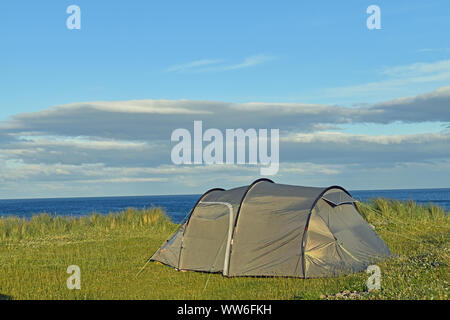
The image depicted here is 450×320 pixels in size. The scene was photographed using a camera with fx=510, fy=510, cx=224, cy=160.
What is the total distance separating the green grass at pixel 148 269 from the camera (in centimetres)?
1091

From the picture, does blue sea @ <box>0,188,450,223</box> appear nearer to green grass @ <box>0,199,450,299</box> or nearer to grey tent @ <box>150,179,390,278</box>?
green grass @ <box>0,199,450,299</box>

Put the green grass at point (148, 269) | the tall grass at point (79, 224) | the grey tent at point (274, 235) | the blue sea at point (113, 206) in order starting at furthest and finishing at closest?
the blue sea at point (113, 206)
the tall grass at point (79, 224)
the grey tent at point (274, 235)
the green grass at point (148, 269)

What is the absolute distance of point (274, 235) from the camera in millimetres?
13352

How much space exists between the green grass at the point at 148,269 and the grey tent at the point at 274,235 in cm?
48

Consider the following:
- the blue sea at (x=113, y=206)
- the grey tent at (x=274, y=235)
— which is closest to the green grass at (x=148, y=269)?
the grey tent at (x=274, y=235)

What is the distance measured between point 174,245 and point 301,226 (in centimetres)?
396

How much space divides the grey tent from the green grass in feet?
1.59

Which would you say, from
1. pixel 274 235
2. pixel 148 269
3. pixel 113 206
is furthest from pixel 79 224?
pixel 113 206

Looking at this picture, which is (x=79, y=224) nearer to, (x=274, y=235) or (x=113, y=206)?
(x=274, y=235)

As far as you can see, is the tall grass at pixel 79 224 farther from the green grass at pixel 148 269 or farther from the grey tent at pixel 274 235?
the grey tent at pixel 274 235

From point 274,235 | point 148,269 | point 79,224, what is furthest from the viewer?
point 79,224

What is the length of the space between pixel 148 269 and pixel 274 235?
3.82 m
